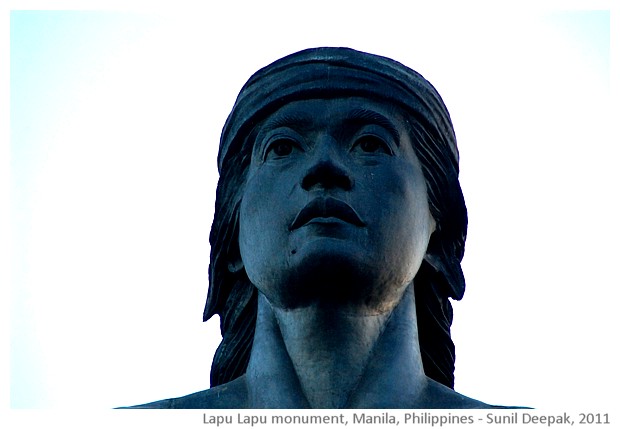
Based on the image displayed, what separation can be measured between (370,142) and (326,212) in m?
0.89

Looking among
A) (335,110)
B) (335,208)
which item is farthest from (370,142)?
(335,208)

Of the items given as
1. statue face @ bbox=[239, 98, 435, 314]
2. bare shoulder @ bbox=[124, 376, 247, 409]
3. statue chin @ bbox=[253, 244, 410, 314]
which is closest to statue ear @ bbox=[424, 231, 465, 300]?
statue face @ bbox=[239, 98, 435, 314]

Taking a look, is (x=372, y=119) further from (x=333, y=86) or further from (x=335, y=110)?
(x=333, y=86)

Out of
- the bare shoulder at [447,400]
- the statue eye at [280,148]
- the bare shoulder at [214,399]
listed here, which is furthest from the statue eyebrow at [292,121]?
the bare shoulder at [447,400]

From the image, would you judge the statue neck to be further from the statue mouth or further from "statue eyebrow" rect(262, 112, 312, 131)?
"statue eyebrow" rect(262, 112, 312, 131)

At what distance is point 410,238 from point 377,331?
70 cm

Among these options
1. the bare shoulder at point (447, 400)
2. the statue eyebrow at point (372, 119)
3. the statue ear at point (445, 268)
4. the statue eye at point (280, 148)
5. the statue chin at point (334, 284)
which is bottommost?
the bare shoulder at point (447, 400)

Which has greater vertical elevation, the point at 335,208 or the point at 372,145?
the point at 372,145

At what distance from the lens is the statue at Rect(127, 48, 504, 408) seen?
19016 mm

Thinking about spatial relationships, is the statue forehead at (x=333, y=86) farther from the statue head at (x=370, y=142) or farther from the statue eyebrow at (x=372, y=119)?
the statue eyebrow at (x=372, y=119)

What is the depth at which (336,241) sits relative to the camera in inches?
744

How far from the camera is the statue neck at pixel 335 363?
18969 mm

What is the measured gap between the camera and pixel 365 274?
18953 mm

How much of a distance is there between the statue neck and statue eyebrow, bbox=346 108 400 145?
1370mm
